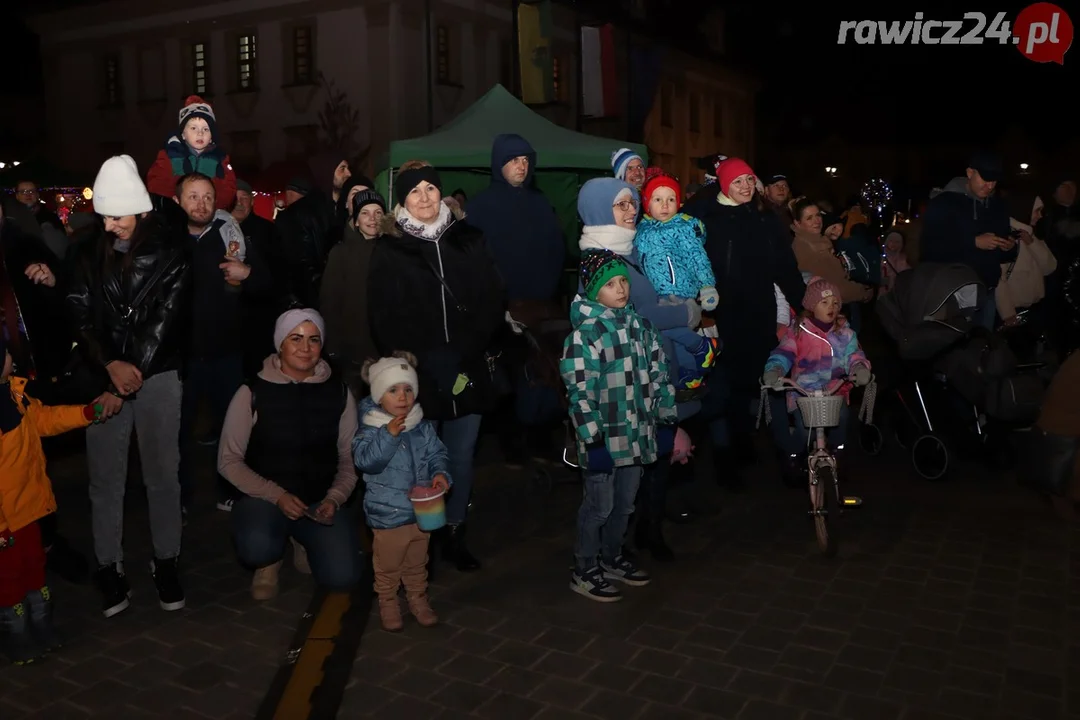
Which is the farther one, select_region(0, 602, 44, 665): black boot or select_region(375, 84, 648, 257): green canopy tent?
select_region(375, 84, 648, 257): green canopy tent

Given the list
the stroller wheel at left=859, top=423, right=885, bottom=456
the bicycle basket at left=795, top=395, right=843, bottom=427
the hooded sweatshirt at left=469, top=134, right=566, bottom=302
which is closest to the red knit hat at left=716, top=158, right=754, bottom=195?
the hooded sweatshirt at left=469, top=134, right=566, bottom=302

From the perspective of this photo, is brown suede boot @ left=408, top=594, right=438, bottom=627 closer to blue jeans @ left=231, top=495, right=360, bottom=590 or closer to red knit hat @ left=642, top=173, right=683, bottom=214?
blue jeans @ left=231, top=495, right=360, bottom=590

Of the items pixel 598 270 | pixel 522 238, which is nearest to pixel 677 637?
pixel 598 270

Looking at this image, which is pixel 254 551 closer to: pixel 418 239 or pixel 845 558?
pixel 418 239

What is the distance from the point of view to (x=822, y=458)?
6.13 meters

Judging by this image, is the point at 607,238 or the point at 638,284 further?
the point at 638,284

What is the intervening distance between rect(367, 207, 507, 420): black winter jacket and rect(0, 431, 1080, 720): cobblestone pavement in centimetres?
114

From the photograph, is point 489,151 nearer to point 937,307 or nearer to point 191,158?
point 191,158

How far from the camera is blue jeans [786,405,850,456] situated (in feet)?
20.6

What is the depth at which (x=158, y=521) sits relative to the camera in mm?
5406

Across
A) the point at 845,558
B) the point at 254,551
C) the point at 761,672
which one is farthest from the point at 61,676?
the point at 845,558

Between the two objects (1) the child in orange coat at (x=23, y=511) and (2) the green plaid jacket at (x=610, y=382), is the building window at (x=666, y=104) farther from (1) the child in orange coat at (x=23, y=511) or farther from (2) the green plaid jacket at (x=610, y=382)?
(1) the child in orange coat at (x=23, y=511)

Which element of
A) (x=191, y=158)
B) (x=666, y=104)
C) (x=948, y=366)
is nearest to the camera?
(x=191, y=158)

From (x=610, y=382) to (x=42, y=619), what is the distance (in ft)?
9.71
